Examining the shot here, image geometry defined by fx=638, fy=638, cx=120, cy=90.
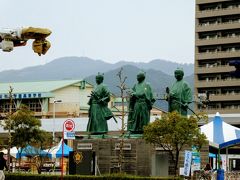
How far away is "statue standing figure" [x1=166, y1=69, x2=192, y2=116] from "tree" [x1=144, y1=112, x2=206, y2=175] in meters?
2.49

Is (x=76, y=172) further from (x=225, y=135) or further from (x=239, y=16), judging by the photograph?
(x=239, y=16)

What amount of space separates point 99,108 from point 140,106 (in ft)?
10.5

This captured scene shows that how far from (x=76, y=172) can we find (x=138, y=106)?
16.7 ft

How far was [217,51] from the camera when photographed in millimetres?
92125

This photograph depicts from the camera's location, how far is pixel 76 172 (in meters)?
31.1

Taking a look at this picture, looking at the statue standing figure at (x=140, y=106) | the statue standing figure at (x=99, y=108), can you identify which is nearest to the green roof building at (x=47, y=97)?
the statue standing figure at (x=99, y=108)

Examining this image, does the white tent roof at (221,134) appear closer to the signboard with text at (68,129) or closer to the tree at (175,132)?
the tree at (175,132)

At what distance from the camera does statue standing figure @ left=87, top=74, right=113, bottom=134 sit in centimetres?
3572

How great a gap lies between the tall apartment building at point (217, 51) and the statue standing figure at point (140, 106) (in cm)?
5561

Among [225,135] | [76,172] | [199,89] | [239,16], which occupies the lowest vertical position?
[76,172]

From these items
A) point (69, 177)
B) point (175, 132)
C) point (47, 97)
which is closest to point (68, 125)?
point (69, 177)

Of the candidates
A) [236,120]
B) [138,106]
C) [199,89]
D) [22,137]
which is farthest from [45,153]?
[199,89]

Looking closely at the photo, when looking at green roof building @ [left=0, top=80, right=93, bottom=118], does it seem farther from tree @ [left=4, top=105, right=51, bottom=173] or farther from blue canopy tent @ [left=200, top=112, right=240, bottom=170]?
blue canopy tent @ [left=200, top=112, right=240, bottom=170]

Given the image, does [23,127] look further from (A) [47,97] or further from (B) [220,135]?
(A) [47,97]
